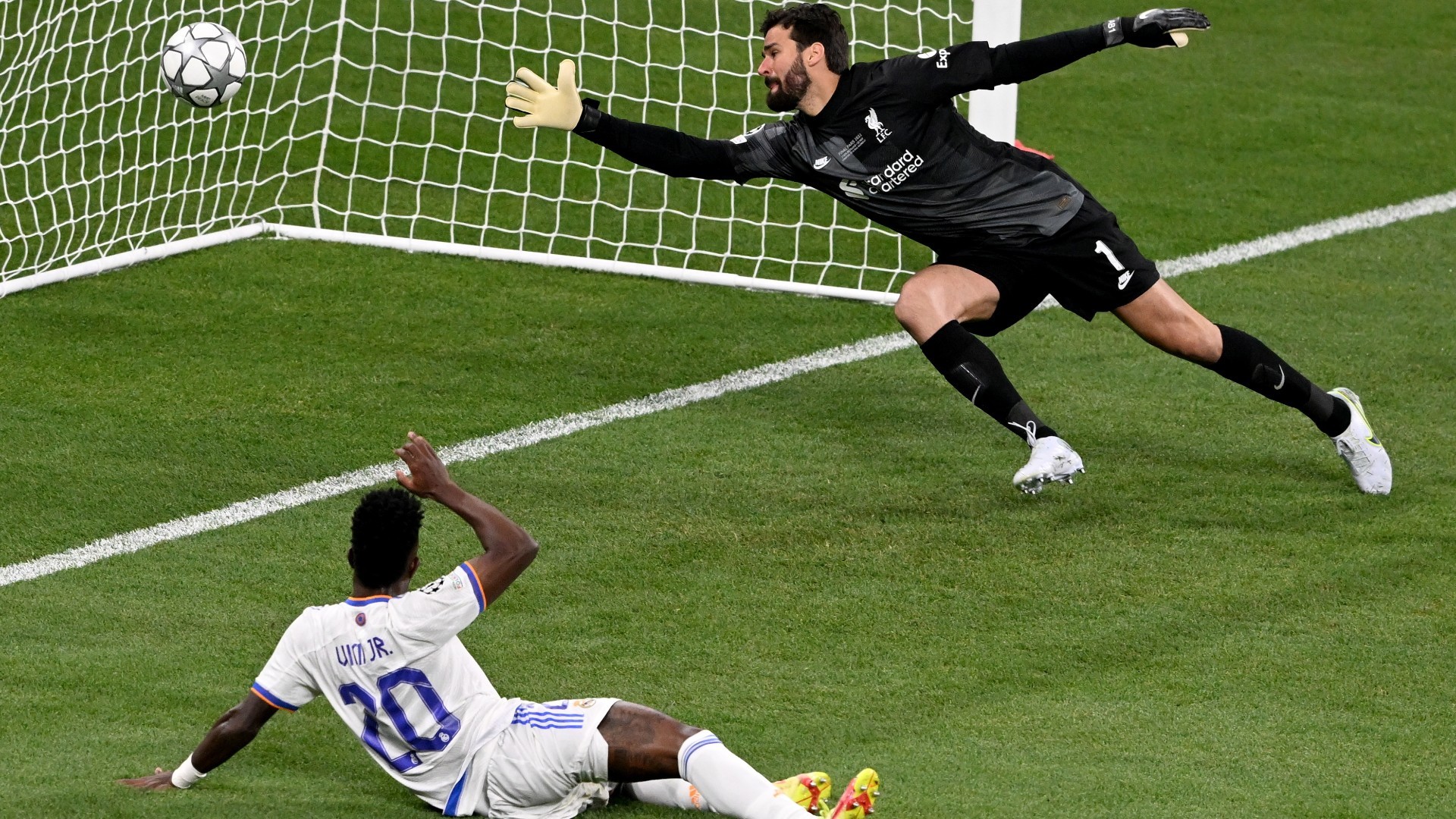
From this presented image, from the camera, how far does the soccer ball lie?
8961 mm

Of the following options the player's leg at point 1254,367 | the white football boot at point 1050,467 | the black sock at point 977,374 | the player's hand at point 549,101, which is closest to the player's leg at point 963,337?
the black sock at point 977,374

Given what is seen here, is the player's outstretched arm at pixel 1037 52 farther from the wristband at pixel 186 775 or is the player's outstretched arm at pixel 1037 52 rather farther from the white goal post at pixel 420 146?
the wristband at pixel 186 775

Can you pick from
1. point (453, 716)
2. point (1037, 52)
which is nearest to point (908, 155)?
point (1037, 52)

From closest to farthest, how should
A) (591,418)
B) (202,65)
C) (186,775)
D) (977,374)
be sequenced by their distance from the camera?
(186,775) < (977,374) < (591,418) < (202,65)

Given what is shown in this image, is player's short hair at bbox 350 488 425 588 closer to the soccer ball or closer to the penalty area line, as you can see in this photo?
the penalty area line

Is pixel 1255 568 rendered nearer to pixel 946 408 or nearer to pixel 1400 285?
pixel 946 408

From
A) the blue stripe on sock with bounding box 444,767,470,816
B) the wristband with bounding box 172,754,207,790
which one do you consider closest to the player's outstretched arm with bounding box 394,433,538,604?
the blue stripe on sock with bounding box 444,767,470,816

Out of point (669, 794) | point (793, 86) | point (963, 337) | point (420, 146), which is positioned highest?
point (793, 86)

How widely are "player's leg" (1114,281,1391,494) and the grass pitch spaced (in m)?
0.17

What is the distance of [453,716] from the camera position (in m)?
5.10

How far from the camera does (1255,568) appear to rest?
7.00 m

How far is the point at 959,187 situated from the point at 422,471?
3406 millimetres

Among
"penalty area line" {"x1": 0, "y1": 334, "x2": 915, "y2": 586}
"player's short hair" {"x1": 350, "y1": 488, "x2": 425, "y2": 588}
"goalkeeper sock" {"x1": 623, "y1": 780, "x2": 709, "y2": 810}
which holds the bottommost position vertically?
"penalty area line" {"x1": 0, "y1": 334, "x2": 915, "y2": 586}

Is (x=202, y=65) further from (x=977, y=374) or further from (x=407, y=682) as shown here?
(x=407, y=682)
